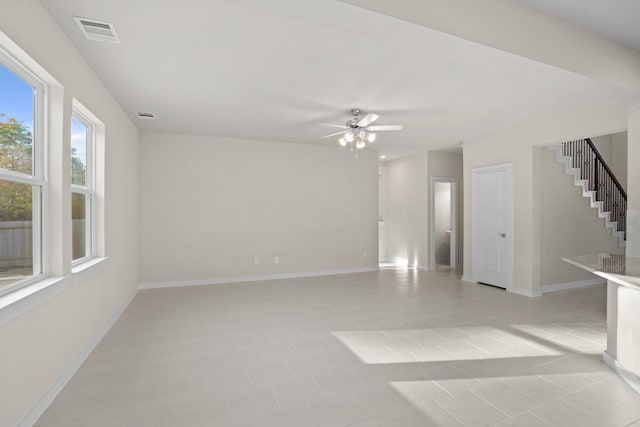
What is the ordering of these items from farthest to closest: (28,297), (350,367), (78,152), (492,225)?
(492,225) → (78,152) → (350,367) → (28,297)

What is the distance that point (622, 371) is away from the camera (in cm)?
255

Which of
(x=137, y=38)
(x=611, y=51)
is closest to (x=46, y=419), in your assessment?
(x=137, y=38)

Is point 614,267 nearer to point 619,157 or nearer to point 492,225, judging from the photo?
point 492,225

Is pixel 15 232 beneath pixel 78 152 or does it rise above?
beneath

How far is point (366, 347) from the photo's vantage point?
3.16 meters

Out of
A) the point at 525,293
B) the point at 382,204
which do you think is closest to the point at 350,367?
the point at 525,293

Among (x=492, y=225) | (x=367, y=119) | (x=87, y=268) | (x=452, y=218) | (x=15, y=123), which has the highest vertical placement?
(x=367, y=119)

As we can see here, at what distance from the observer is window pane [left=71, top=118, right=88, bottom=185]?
3.10m

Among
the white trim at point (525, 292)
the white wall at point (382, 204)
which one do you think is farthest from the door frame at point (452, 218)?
the white trim at point (525, 292)

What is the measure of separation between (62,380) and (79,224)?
1474 millimetres

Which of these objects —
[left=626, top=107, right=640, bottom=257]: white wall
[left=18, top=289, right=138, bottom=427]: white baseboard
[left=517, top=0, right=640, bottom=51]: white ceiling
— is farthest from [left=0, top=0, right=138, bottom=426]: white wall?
[left=626, top=107, right=640, bottom=257]: white wall

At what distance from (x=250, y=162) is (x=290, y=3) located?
186 inches

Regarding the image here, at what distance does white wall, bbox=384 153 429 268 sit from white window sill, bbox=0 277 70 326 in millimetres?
6714

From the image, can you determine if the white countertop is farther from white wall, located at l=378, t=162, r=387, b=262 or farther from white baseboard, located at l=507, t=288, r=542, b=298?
white wall, located at l=378, t=162, r=387, b=262
